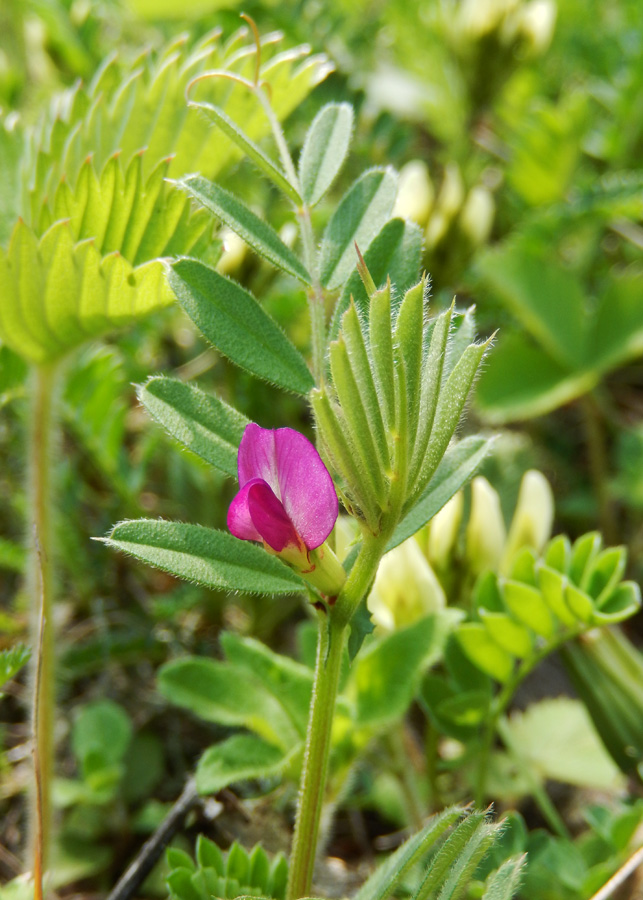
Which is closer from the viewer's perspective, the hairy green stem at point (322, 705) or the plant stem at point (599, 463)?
the hairy green stem at point (322, 705)

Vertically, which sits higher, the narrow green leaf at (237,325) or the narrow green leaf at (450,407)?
the narrow green leaf at (237,325)

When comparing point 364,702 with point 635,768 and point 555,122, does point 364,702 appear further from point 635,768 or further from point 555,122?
point 555,122

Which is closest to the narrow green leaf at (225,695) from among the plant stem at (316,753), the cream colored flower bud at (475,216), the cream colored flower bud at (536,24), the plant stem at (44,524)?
the plant stem at (44,524)

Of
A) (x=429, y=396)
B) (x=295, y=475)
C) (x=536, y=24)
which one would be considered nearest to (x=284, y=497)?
(x=295, y=475)

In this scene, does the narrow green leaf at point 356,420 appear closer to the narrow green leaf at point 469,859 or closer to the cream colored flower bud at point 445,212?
the narrow green leaf at point 469,859

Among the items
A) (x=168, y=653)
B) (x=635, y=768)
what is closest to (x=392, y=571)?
(x=635, y=768)

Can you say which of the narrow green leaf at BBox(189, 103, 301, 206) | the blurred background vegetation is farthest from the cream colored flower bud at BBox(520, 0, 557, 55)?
the narrow green leaf at BBox(189, 103, 301, 206)
